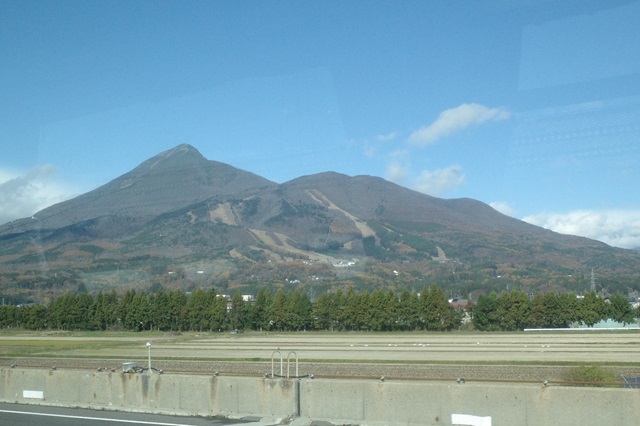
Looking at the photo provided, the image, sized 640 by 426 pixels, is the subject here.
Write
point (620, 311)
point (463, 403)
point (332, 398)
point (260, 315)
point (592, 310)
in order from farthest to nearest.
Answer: point (260, 315) < point (620, 311) < point (592, 310) < point (332, 398) < point (463, 403)

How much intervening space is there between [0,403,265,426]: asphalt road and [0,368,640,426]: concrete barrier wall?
313 mm

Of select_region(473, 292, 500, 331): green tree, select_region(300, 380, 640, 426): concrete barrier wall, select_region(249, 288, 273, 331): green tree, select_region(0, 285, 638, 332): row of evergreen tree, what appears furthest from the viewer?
select_region(249, 288, 273, 331): green tree

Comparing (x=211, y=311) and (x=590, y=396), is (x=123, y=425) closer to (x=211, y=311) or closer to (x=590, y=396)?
(x=590, y=396)

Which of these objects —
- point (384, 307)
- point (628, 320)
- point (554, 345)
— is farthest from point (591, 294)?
point (554, 345)

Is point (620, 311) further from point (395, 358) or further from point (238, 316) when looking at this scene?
point (395, 358)

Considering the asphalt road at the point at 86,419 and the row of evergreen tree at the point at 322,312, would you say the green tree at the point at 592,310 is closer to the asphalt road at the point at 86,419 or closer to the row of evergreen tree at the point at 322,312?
the row of evergreen tree at the point at 322,312

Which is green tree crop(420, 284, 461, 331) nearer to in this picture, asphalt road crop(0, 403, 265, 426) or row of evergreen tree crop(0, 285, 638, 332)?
row of evergreen tree crop(0, 285, 638, 332)

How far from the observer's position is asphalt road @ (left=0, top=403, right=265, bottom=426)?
1497 centimetres

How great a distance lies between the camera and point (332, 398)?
14.4 m

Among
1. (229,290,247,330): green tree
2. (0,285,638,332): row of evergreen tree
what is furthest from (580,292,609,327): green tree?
(229,290,247,330): green tree

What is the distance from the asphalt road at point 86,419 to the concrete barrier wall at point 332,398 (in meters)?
0.31

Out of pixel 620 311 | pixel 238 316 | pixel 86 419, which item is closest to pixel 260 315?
pixel 238 316

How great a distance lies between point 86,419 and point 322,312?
232 feet

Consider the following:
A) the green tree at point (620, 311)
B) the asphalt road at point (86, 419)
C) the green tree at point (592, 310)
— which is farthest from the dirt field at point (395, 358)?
the green tree at point (620, 311)
